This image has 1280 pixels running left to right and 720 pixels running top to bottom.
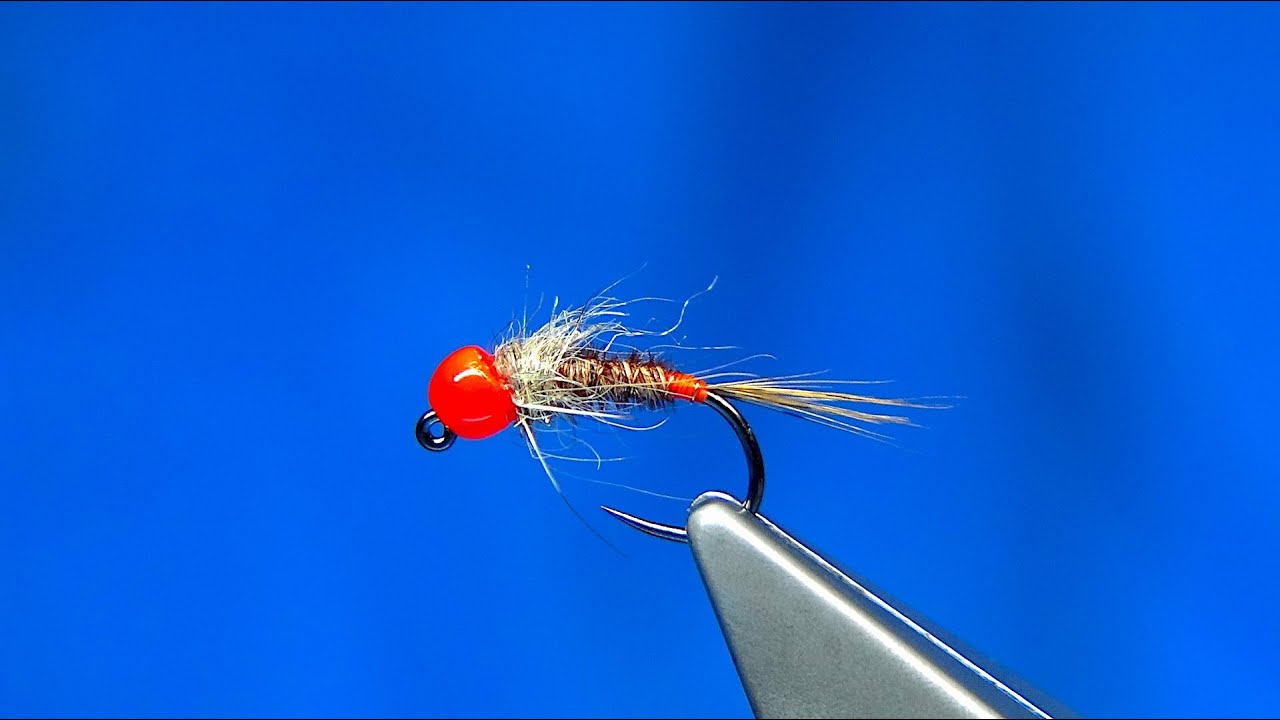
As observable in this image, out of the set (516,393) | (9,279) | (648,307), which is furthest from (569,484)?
(9,279)

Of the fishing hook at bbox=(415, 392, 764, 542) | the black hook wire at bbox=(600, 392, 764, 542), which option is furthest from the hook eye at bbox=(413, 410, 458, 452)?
the black hook wire at bbox=(600, 392, 764, 542)

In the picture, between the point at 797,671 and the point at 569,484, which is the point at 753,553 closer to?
the point at 797,671

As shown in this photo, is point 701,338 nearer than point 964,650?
No

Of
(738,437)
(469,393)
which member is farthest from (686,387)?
(469,393)

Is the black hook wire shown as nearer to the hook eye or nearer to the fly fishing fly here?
the fly fishing fly

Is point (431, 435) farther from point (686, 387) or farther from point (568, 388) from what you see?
point (686, 387)

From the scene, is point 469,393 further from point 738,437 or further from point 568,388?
point 738,437
